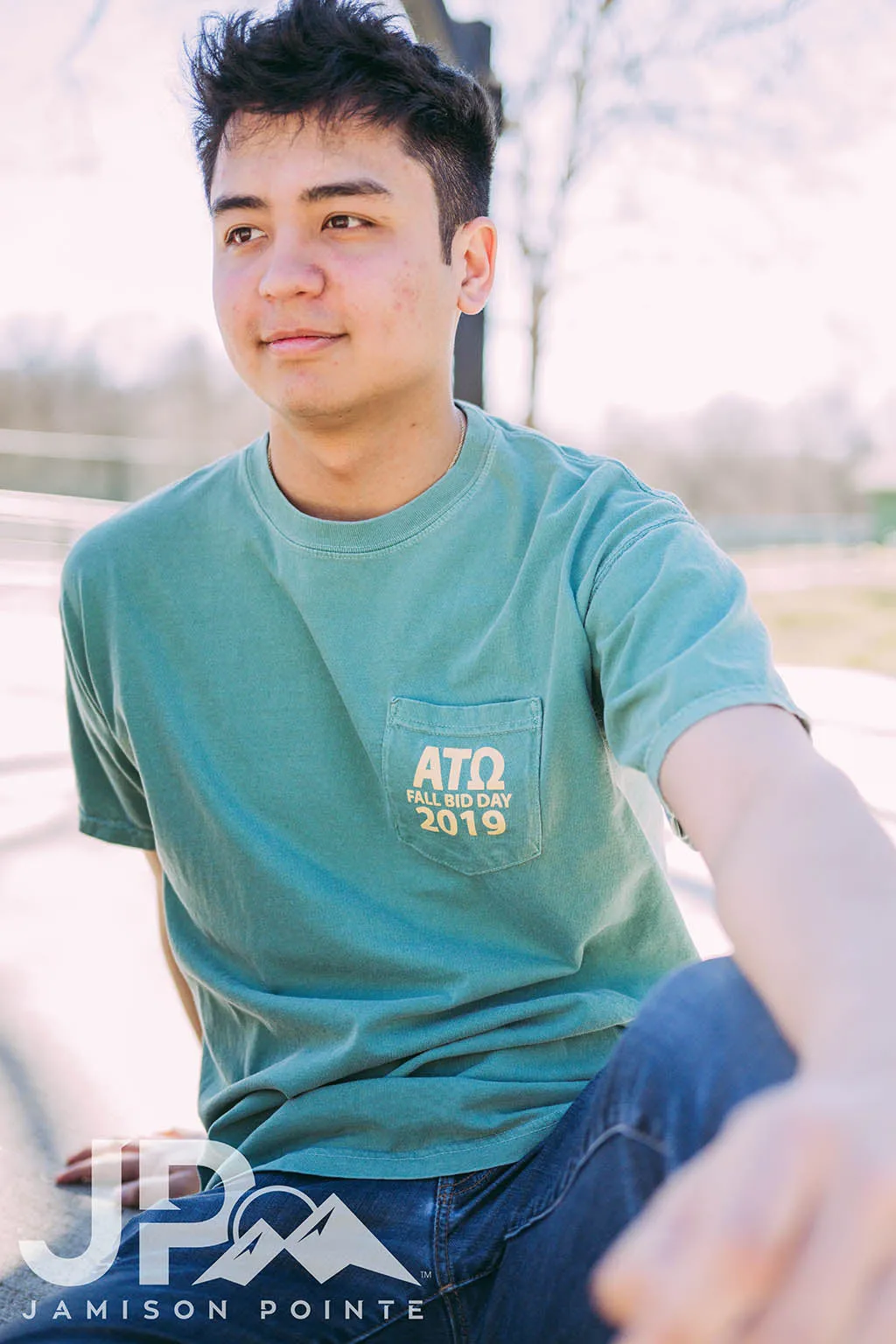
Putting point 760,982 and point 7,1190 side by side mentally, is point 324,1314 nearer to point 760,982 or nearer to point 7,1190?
point 760,982

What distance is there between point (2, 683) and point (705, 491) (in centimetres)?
2009

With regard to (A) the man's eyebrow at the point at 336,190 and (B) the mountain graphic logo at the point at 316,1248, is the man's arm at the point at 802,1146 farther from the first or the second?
(A) the man's eyebrow at the point at 336,190

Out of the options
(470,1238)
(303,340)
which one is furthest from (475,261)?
(470,1238)

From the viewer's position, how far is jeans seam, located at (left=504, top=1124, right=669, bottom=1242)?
38.1 inches

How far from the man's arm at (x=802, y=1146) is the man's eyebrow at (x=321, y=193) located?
99 centimetres

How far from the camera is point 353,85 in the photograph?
161 cm

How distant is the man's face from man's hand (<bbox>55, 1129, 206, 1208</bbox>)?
109 cm

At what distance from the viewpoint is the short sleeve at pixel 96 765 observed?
1682mm

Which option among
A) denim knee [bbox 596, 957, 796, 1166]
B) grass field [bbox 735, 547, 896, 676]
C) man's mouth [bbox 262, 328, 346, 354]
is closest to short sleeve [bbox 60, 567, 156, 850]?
man's mouth [bbox 262, 328, 346, 354]

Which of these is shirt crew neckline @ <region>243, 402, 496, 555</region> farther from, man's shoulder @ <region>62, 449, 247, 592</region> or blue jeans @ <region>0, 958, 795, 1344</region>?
blue jeans @ <region>0, 958, 795, 1344</region>

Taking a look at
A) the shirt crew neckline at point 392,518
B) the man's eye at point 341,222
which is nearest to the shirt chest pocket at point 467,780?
the shirt crew neckline at point 392,518

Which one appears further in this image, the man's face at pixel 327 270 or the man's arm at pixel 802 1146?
the man's face at pixel 327 270

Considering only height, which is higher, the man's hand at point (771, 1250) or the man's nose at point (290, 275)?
the man's nose at point (290, 275)

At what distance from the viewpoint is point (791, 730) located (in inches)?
42.5
